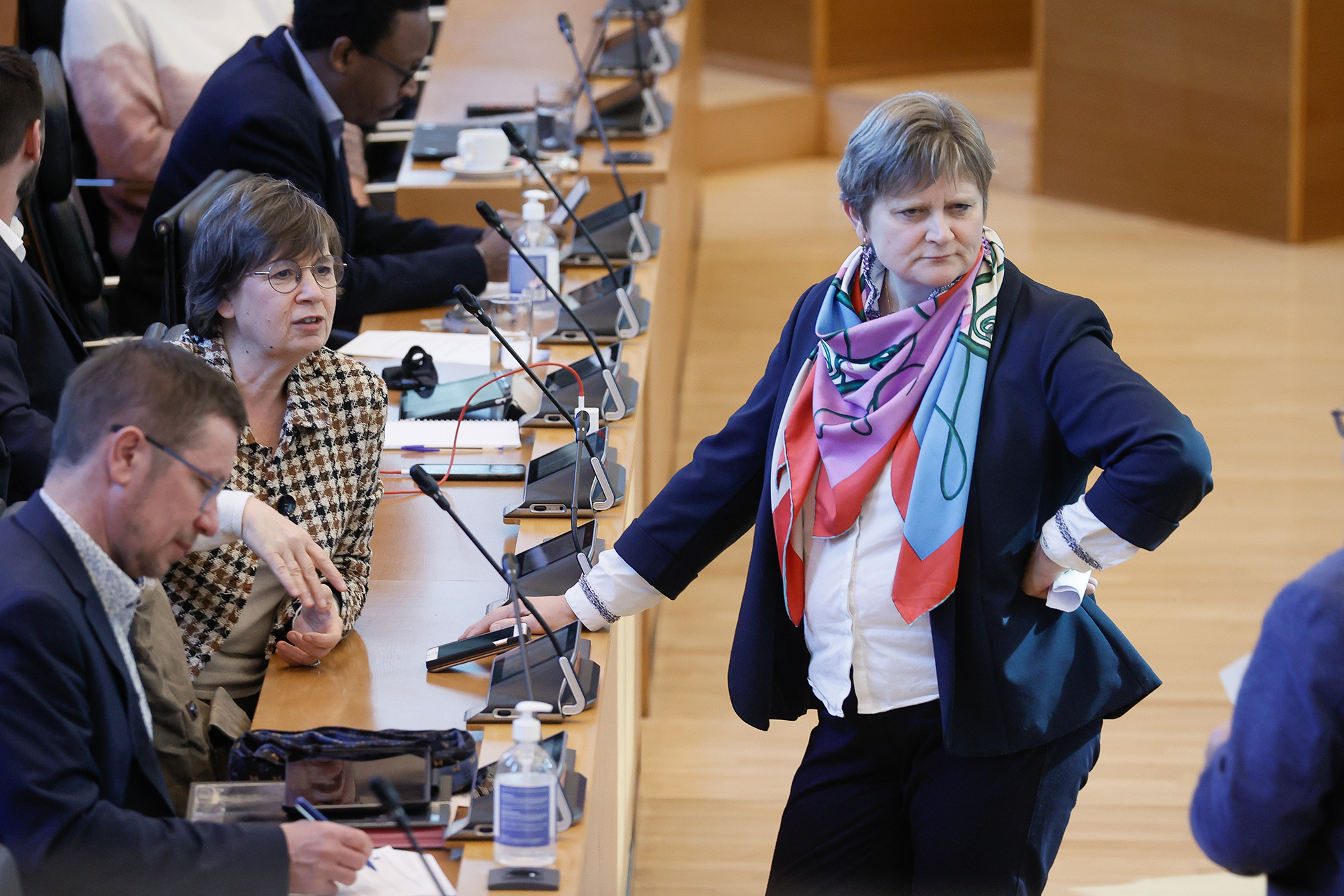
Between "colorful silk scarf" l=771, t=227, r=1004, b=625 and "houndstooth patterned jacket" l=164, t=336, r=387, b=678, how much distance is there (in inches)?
25.1

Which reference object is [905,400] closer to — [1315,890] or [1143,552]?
[1315,890]

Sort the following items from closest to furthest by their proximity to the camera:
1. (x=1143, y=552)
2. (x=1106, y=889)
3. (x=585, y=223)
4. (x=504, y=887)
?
(x=504, y=887) → (x=1106, y=889) → (x=585, y=223) → (x=1143, y=552)

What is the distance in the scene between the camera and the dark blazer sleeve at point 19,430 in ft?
7.12

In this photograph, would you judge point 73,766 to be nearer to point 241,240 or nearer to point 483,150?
point 241,240

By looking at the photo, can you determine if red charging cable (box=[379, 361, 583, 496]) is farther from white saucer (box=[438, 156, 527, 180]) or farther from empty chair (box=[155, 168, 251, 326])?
white saucer (box=[438, 156, 527, 180])

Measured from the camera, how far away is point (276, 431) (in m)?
2.09

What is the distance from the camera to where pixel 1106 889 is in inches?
108

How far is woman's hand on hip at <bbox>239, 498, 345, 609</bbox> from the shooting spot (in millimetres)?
1854

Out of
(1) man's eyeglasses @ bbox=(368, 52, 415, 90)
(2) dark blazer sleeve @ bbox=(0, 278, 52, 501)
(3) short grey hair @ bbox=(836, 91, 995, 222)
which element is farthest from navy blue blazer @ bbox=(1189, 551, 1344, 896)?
(1) man's eyeglasses @ bbox=(368, 52, 415, 90)

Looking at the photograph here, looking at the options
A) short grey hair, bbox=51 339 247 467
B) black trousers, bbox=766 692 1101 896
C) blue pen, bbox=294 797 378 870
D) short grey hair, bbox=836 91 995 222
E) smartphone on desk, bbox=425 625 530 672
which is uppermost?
short grey hair, bbox=836 91 995 222

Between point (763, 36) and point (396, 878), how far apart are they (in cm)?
654

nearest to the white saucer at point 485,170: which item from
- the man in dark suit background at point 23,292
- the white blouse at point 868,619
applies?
the man in dark suit background at point 23,292

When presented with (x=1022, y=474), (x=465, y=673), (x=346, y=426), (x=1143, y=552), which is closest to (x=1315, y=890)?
(x=1022, y=474)

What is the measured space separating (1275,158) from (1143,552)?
2.71 meters
